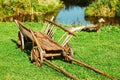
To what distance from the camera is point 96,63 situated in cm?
1734

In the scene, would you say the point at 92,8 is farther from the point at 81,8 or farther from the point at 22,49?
the point at 22,49

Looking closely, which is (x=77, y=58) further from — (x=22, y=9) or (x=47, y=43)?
(x=22, y=9)

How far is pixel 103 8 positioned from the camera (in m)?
43.7

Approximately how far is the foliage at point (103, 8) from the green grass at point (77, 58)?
757 inches

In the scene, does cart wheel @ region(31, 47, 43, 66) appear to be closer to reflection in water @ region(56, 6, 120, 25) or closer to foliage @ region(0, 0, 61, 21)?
reflection in water @ region(56, 6, 120, 25)

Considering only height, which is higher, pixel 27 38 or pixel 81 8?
pixel 27 38

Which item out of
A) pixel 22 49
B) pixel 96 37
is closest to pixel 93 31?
pixel 96 37

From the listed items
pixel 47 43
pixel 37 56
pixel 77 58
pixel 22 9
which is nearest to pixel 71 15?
pixel 22 9

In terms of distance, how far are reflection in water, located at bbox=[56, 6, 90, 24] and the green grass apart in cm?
1553

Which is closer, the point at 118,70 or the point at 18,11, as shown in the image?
the point at 118,70

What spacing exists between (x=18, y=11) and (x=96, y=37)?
A: 2164cm

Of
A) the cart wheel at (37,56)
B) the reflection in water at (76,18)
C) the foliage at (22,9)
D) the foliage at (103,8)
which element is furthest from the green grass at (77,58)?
the foliage at (103,8)

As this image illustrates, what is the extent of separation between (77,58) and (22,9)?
2679 centimetres

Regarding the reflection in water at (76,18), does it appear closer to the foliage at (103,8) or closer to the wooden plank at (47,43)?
the foliage at (103,8)
